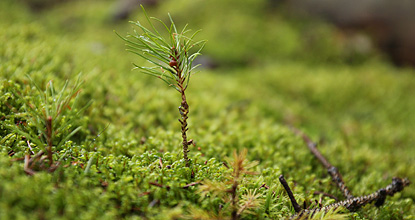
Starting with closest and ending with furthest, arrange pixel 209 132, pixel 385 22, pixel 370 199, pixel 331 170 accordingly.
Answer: pixel 370 199, pixel 331 170, pixel 209 132, pixel 385 22

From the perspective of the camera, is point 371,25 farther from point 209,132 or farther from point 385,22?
point 209,132

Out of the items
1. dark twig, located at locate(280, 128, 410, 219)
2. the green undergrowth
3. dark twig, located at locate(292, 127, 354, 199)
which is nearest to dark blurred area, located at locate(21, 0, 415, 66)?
the green undergrowth

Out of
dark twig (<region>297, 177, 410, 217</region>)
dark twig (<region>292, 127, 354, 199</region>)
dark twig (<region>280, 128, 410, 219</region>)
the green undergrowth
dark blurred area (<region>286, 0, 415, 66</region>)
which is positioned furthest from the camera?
dark blurred area (<region>286, 0, 415, 66</region>)

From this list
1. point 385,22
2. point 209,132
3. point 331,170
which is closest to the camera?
point 331,170

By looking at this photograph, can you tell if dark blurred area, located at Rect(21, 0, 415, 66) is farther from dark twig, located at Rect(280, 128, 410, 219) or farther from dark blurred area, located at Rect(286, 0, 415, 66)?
dark twig, located at Rect(280, 128, 410, 219)

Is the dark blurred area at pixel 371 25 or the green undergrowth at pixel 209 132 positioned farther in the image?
the dark blurred area at pixel 371 25

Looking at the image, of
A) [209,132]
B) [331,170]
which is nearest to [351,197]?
[331,170]

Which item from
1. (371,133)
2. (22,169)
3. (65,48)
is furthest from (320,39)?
(22,169)

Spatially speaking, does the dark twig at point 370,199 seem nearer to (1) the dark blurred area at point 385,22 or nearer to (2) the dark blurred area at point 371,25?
(2) the dark blurred area at point 371,25

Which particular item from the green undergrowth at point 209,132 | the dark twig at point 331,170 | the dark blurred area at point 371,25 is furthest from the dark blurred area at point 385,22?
the dark twig at point 331,170

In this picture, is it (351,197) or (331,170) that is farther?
(331,170)
